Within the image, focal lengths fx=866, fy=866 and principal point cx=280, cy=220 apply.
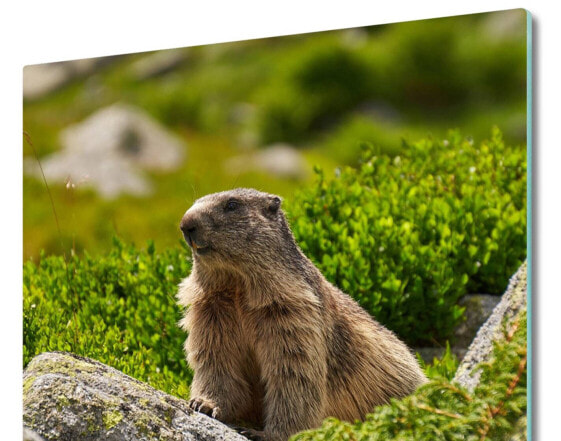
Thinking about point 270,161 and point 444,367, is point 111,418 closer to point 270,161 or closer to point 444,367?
point 444,367

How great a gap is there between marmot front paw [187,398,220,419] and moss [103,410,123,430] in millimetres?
310

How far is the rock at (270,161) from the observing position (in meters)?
5.36

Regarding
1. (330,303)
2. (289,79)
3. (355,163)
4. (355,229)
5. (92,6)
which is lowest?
→ (330,303)

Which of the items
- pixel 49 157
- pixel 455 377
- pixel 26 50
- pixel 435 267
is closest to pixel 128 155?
pixel 49 157

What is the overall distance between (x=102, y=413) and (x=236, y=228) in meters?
0.88

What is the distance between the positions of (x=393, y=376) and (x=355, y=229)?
0.97 metres

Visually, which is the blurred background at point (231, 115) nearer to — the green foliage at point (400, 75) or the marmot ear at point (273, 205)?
the green foliage at point (400, 75)

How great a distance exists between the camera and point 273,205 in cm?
361

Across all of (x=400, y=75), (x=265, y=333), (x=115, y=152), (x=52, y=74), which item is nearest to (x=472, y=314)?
(x=400, y=75)

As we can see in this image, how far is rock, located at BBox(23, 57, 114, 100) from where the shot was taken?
5.01 m

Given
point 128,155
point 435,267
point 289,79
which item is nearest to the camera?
point 435,267

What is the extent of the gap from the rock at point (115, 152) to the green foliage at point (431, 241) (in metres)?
1.49

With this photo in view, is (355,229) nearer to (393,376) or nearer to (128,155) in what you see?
(393,376)

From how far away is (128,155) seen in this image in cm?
594
